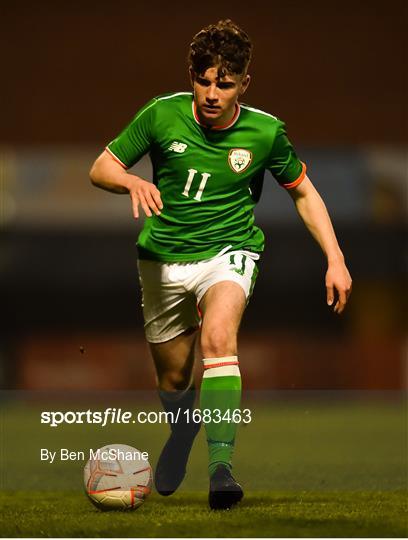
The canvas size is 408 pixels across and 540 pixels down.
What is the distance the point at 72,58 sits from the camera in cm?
961

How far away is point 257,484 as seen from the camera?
5164 mm

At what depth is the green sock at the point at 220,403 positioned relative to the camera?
13.4 feet

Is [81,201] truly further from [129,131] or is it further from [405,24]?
[129,131]

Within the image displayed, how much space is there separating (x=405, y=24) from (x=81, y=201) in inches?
252

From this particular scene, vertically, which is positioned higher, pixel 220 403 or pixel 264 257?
pixel 220 403

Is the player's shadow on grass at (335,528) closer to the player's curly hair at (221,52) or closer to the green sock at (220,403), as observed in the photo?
the green sock at (220,403)

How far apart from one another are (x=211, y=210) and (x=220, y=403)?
782 millimetres

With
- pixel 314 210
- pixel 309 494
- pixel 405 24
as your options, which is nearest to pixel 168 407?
pixel 309 494

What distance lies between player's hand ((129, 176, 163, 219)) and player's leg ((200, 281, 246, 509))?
519 millimetres

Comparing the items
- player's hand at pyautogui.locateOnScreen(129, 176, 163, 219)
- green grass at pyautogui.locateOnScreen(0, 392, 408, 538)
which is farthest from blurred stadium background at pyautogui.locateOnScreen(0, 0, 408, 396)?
player's hand at pyautogui.locateOnScreen(129, 176, 163, 219)

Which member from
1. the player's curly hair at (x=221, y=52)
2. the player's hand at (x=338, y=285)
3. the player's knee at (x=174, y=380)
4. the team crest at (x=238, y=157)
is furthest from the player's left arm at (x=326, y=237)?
the player's knee at (x=174, y=380)

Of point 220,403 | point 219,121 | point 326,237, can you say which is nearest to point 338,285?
point 326,237

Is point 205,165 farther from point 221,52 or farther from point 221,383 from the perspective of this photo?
point 221,383

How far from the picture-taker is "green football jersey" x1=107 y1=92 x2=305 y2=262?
4430mm
